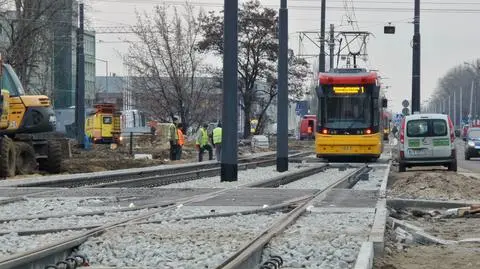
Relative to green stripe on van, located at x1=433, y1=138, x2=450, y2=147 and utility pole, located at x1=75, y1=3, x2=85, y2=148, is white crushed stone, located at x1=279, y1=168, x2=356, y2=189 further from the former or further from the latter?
utility pole, located at x1=75, y1=3, x2=85, y2=148

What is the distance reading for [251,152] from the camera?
50.9m

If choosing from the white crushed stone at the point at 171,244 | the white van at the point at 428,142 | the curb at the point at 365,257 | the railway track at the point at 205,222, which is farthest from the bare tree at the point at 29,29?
the curb at the point at 365,257

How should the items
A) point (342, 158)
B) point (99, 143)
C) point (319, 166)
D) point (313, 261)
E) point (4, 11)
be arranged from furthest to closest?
1. point (99, 143)
2. point (4, 11)
3. point (342, 158)
4. point (319, 166)
5. point (313, 261)

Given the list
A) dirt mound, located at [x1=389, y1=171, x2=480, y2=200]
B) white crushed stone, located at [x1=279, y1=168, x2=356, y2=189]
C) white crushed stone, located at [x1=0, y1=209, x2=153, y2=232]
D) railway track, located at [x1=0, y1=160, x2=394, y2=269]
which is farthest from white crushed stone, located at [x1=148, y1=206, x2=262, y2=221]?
white crushed stone, located at [x1=279, y1=168, x2=356, y2=189]

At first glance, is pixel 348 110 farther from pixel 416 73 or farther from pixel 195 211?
pixel 195 211

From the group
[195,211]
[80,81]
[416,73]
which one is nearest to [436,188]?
[195,211]

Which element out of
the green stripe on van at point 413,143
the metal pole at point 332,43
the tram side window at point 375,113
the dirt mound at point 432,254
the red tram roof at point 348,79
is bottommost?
the dirt mound at point 432,254

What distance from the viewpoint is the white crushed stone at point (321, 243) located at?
881cm

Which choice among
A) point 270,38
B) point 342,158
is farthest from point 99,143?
point 342,158

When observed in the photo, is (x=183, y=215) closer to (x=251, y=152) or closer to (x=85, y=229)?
(x=85, y=229)

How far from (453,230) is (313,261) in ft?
14.6

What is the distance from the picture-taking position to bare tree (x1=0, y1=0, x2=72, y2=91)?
160ft

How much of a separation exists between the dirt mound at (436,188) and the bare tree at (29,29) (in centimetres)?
3085

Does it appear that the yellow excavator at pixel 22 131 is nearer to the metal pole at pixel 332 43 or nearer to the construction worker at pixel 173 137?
the construction worker at pixel 173 137
